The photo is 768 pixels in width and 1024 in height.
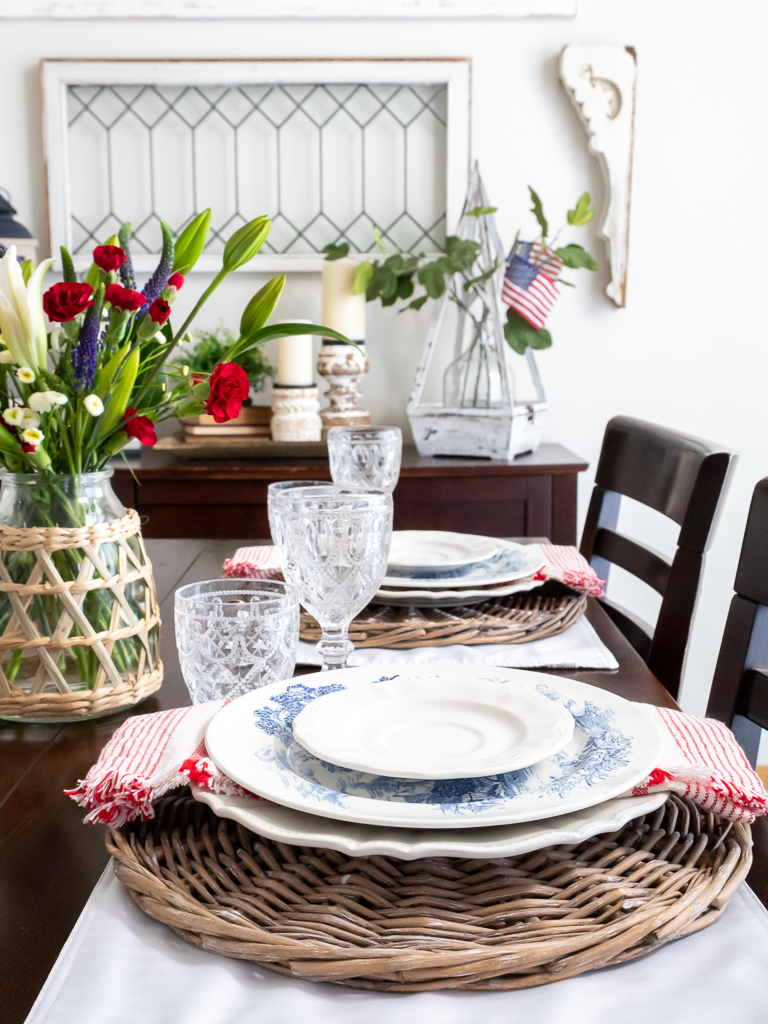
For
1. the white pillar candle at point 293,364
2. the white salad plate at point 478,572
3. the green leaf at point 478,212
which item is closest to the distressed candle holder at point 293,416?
the white pillar candle at point 293,364

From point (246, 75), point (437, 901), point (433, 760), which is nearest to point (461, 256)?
point (246, 75)

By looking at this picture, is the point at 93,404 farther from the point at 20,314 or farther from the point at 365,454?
the point at 365,454

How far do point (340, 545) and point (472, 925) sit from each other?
35 cm

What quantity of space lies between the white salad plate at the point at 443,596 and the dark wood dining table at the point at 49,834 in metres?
0.11

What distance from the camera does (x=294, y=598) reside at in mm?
662

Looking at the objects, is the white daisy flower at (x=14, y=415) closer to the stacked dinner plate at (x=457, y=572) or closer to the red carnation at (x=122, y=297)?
the red carnation at (x=122, y=297)

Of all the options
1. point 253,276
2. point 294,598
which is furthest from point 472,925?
point 253,276

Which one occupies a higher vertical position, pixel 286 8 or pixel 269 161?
pixel 286 8

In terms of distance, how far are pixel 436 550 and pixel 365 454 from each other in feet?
0.48

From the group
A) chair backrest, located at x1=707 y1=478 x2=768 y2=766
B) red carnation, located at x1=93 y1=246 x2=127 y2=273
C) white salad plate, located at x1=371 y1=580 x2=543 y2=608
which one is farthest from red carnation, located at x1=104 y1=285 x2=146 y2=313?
chair backrest, located at x1=707 y1=478 x2=768 y2=766

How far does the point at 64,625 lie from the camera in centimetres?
70

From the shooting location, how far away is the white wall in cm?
223

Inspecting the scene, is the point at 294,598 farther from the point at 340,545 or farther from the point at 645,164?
the point at 645,164

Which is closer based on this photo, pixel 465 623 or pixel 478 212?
pixel 465 623
